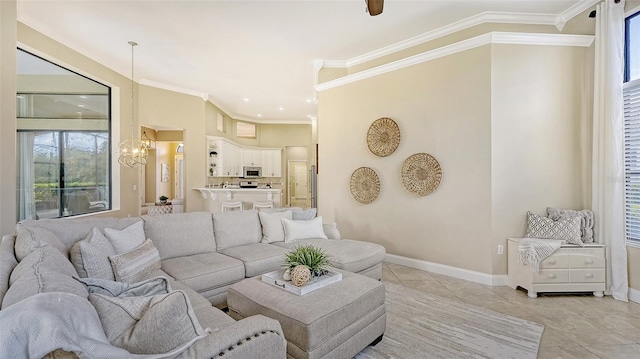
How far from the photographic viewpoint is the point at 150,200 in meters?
9.24

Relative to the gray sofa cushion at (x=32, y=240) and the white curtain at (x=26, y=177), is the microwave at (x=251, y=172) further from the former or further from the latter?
the gray sofa cushion at (x=32, y=240)

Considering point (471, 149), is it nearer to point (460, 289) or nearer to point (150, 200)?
point (460, 289)

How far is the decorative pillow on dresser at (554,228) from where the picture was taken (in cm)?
323

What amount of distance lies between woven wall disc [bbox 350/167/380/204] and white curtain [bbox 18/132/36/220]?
472cm

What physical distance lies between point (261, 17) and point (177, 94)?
12.8ft

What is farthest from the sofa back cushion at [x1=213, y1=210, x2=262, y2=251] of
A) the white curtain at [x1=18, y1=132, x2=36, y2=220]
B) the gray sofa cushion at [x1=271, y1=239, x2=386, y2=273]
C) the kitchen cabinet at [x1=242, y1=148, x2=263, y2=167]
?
the kitchen cabinet at [x1=242, y1=148, x2=263, y2=167]

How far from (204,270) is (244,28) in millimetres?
3289

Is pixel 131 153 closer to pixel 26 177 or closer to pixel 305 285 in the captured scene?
pixel 26 177

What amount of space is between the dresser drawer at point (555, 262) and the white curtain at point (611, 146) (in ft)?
1.53

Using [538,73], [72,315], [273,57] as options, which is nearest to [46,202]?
[273,57]

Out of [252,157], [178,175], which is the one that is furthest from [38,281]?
[178,175]

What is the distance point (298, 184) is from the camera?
36.7 ft

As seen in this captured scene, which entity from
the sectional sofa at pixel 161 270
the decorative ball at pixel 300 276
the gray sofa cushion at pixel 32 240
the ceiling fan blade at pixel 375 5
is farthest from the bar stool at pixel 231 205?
the ceiling fan blade at pixel 375 5

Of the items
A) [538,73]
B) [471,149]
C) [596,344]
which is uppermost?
[538,73]
